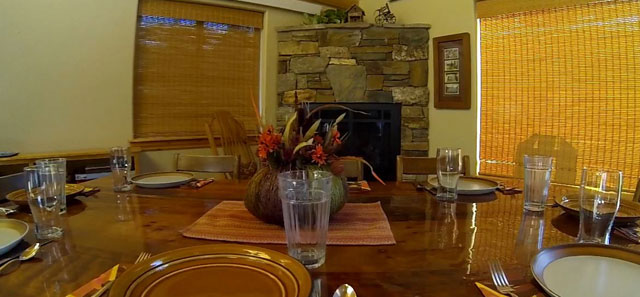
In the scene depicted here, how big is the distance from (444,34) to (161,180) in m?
2.72

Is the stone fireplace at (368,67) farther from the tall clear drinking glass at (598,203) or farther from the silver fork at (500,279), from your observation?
the silver fork at (500,279)

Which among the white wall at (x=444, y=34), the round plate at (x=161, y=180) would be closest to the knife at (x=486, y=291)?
the round plate at (x=161, y=180)

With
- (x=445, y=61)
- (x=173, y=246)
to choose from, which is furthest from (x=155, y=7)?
(x=173, y=246)

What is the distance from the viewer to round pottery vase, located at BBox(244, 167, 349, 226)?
1.08 meters

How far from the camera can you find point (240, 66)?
395 centimetres

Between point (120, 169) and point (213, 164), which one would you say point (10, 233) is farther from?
point (213, 164)

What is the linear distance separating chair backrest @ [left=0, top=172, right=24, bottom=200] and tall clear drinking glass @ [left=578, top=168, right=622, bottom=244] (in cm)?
180

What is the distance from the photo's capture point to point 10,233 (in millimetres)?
1038

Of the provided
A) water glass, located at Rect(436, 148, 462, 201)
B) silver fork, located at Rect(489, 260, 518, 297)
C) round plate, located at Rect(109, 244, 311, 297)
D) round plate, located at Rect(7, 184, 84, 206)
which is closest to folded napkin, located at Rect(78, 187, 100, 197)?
round plate, located at Rect(7, 184, 84, 206)

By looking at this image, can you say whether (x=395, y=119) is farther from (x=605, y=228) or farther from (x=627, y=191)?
(x=605, y=228)

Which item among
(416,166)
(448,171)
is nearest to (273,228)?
(448,171)

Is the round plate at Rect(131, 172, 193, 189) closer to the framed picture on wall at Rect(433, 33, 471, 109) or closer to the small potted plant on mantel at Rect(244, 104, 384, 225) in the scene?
the small potted plant on mantel at Rect(244, 104, 384, 225)

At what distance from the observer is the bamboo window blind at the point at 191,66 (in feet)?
11.4

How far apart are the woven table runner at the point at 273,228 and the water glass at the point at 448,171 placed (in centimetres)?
29
